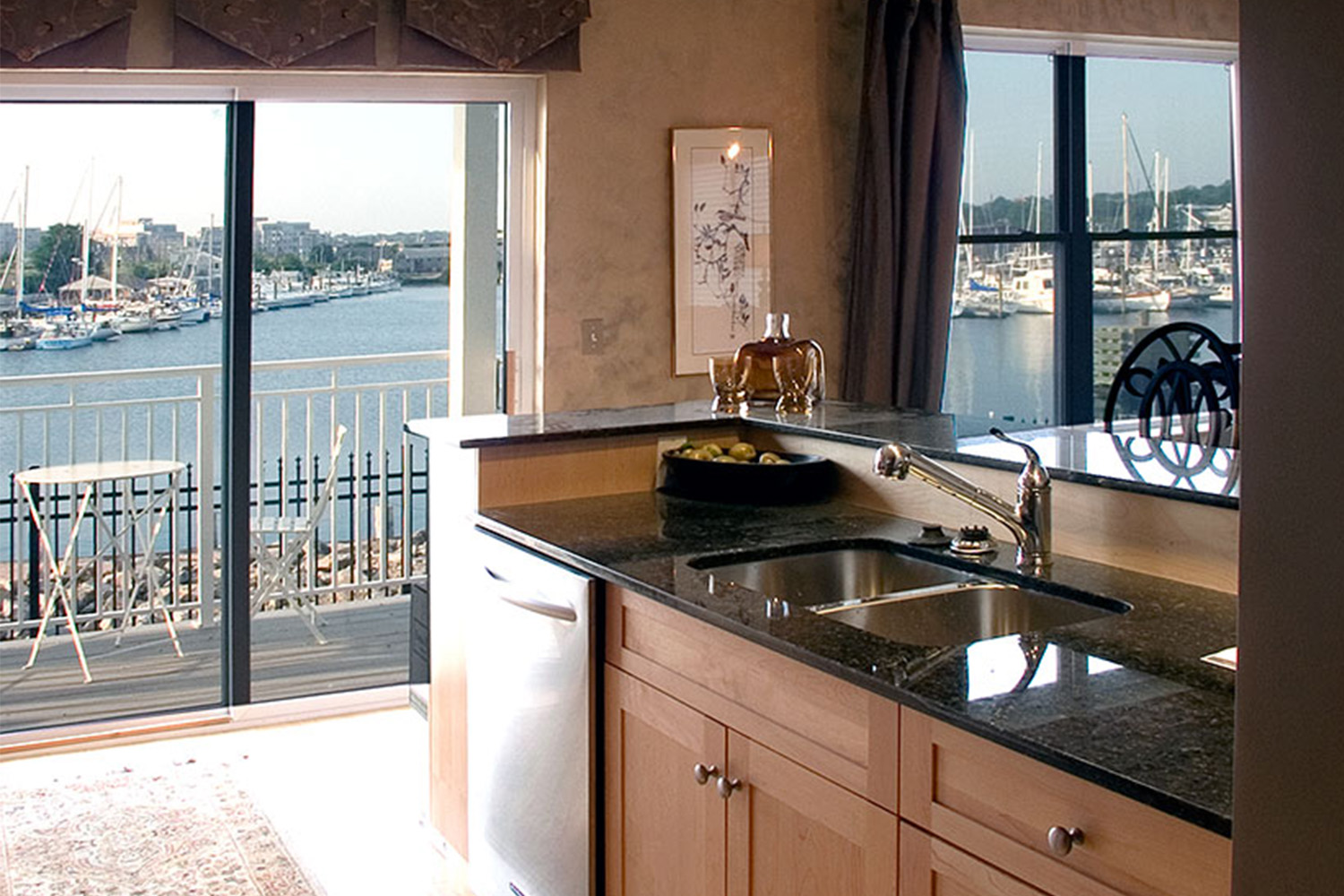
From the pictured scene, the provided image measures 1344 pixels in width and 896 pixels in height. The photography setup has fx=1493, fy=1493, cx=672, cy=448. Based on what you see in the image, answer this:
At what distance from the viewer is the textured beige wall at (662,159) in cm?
487

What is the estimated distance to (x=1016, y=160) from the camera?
5.80 m

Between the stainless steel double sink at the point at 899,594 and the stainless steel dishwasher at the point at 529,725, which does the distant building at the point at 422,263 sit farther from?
the stainless steel double sink at the point at 899,594

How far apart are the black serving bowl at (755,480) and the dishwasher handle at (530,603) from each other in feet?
1.65

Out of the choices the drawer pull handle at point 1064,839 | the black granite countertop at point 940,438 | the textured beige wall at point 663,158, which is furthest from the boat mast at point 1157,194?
the drawer pull handle at point 1064,839

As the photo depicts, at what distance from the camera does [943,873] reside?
5.82 feet

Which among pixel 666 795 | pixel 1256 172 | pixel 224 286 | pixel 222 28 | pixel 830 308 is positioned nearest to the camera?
pixel 1256 172

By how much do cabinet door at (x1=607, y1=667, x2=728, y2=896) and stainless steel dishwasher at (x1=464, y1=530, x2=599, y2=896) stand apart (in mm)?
63

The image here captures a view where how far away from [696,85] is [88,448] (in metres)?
2.27

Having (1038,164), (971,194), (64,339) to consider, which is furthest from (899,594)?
(1038,164)

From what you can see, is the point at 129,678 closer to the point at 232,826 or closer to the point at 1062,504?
the point at 232,826

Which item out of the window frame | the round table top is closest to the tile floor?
the round table top

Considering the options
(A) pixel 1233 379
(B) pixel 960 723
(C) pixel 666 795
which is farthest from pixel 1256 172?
(A) pixel 1233 379

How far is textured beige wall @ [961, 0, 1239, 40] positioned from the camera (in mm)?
5531

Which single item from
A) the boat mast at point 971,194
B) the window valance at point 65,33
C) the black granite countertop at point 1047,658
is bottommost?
the black granite countertop at point 1047,658
